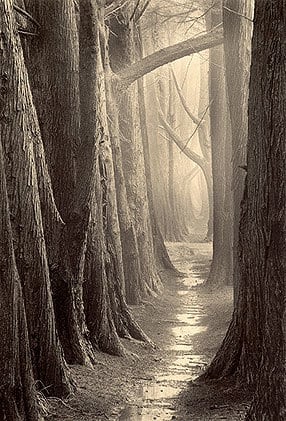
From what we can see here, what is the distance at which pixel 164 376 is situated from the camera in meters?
9.94

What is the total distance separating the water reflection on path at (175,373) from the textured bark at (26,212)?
83cm

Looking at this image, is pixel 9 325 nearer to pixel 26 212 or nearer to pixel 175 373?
pixel 26 212

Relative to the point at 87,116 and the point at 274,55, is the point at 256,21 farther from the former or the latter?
the point at 87,116

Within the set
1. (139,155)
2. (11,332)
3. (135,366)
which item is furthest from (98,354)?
(139,155)

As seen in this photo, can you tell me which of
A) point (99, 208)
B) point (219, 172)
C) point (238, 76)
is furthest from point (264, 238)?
point (219, 172)

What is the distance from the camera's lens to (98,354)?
33.1 ft

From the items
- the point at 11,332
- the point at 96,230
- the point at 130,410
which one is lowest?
the point at 130,410

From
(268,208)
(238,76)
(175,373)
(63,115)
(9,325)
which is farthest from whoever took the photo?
(238,76)

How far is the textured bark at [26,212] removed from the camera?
731cm

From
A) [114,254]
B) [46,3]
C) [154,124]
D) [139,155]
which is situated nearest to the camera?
[46,3]

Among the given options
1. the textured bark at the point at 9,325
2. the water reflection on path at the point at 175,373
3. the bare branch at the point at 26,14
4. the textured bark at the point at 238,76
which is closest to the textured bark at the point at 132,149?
the water reflection on path at the point at 175,373

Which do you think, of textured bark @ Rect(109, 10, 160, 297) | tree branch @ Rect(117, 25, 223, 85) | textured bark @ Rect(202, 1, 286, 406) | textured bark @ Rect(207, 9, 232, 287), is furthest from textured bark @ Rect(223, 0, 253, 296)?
textured bark @ Rect(202, 1, 286, 406)

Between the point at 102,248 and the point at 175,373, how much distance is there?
1.81 meters

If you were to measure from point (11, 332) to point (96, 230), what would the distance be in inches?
153
